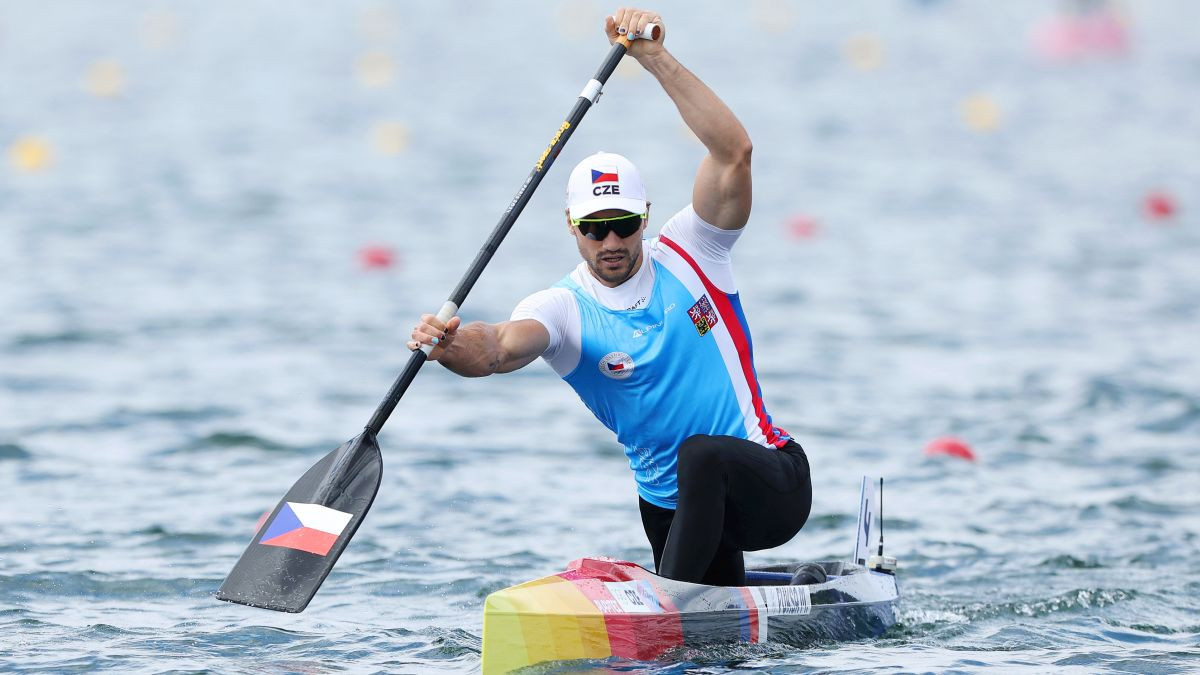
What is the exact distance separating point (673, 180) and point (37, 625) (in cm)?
1697

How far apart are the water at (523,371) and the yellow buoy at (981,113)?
16.4 inches

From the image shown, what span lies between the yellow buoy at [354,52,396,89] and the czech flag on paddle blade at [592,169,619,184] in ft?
89.7

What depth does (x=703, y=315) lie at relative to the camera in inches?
239

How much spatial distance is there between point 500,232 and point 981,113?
957 inches

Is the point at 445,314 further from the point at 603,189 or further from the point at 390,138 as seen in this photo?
the point at 390,138

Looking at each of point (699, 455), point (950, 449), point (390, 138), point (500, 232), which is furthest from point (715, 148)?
point (390, 138)

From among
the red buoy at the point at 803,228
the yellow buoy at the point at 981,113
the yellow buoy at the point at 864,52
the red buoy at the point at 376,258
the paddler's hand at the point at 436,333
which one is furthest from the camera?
the yellow buoy at the point at 864,52

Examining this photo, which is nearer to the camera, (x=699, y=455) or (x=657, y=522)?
(x=699, y=455)

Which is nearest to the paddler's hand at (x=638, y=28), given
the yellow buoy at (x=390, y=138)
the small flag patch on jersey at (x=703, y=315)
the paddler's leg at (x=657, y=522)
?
the small flag patch on jersey at (x=703, y=315)

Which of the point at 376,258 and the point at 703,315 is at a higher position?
the point at 376,258

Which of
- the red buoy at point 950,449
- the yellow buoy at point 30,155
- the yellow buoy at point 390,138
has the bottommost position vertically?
the red buoy at point 950,449

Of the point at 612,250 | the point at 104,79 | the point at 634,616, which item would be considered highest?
the point at 104,79

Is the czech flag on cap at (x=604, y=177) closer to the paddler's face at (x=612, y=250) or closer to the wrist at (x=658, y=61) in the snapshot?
the paddler's face at (x=612, y=250)

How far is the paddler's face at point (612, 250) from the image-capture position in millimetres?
5913
